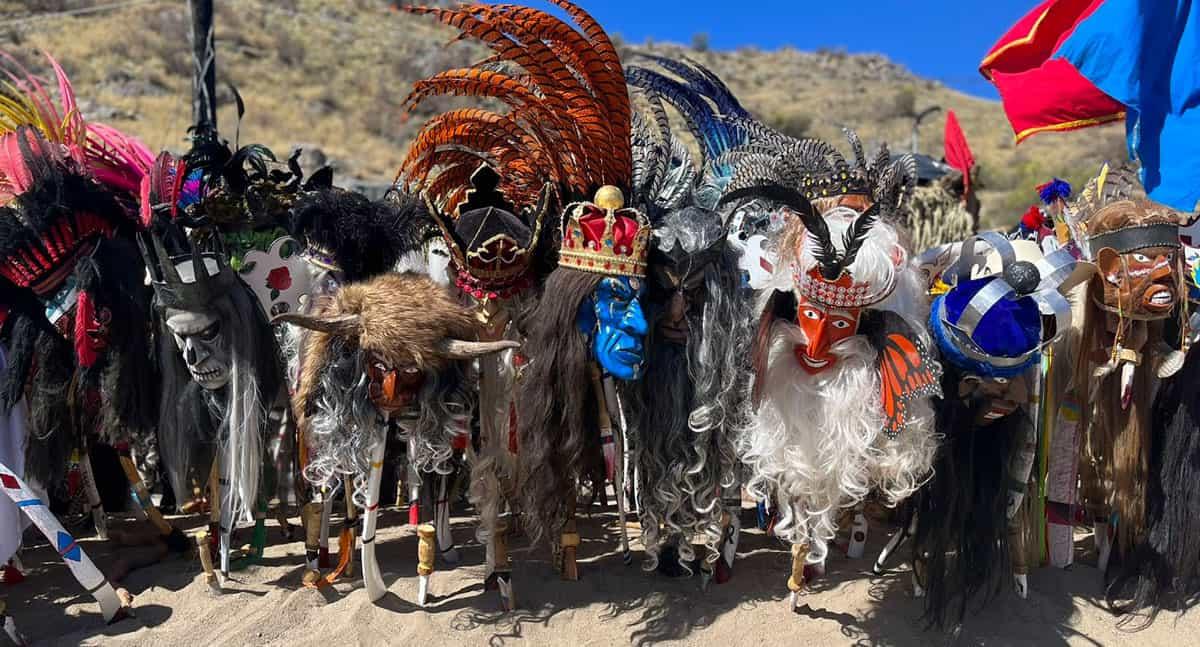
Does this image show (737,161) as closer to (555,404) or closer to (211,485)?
(555,404)

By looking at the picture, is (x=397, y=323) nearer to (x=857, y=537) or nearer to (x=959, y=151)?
(x=857, y=537)

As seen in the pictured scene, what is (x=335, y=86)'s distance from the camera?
23.0 meters

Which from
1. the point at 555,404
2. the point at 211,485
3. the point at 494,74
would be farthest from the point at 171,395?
the point at 494,74

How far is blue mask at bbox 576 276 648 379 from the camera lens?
3.10m

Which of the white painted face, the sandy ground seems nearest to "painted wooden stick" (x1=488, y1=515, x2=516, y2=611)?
the sandy ground

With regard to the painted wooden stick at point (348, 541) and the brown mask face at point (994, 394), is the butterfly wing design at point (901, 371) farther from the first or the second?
the painted wooden stick at point (348, 541)

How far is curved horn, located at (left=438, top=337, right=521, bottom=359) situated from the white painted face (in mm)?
1036

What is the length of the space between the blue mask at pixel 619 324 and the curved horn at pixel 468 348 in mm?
344

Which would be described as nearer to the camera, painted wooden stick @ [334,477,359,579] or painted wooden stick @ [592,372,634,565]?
painted wooden stick @ [592,372,634,565]

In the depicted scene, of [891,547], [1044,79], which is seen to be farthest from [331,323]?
[1044,79]

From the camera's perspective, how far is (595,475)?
369 cm

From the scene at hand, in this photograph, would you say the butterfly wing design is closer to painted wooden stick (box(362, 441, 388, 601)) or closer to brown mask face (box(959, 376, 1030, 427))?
brown mask face (box(959, 376, 1030, 427))

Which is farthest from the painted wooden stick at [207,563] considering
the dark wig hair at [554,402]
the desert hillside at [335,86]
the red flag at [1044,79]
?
the desert hillside at [335,86]

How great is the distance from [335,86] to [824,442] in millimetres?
22905
